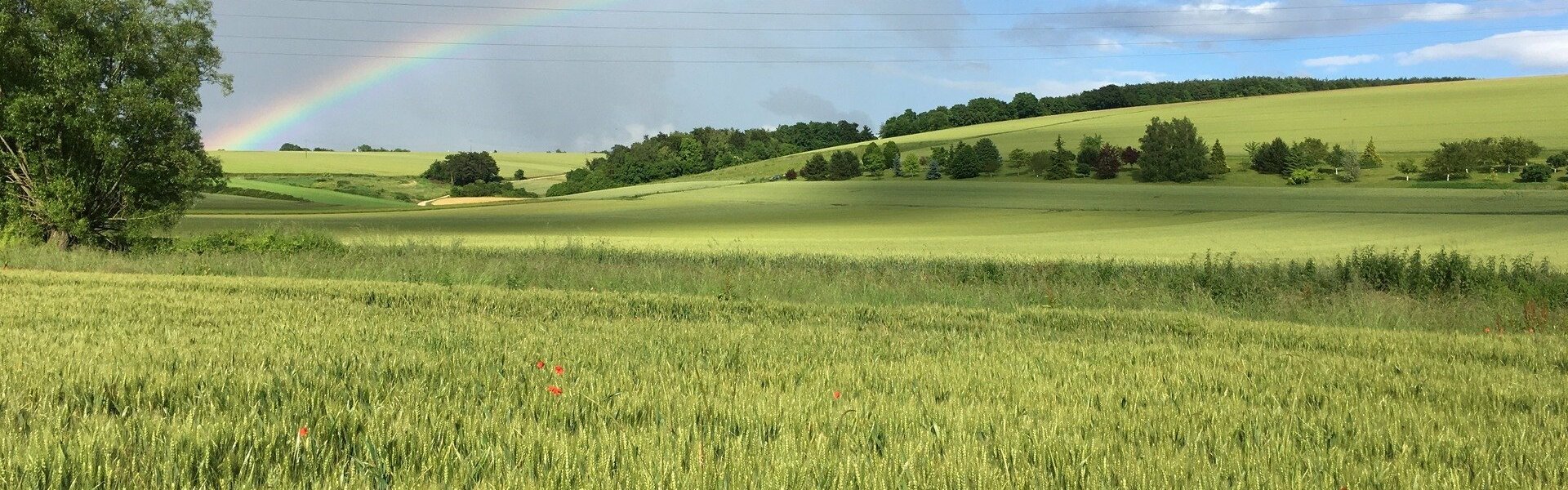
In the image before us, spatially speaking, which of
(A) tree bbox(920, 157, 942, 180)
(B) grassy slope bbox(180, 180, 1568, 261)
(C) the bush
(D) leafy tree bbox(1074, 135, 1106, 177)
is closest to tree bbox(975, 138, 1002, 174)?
(A) tree bbox(920, 157, 942, 180)

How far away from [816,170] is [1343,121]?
151 feet

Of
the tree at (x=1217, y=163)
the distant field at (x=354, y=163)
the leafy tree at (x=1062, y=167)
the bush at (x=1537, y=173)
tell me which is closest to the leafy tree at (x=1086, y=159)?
the leafy tree at (x=1062, y=167)

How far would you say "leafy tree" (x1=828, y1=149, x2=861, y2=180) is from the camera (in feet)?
271

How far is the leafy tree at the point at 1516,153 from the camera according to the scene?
57344 millimetres

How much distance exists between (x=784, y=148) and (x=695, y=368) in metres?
114

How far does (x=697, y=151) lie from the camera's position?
114 m

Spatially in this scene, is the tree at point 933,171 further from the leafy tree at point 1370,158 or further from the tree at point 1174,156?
the leafy tree at point 1370,158

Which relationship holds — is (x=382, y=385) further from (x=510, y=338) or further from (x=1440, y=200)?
(x=1440, y=200)

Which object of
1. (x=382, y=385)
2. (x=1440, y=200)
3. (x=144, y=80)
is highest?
(x=144, y=80)

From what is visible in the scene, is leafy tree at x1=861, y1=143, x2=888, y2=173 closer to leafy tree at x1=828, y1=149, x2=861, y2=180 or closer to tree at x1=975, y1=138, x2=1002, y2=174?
leafy tree at x1=828, y1=149, x2=861, y2=180

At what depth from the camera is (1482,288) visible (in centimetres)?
1834

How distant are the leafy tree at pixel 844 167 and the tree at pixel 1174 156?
2338 cm

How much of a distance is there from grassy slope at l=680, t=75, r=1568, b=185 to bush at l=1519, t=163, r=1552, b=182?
605 cm

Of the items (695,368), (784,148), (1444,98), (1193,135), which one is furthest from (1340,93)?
(695,368)
